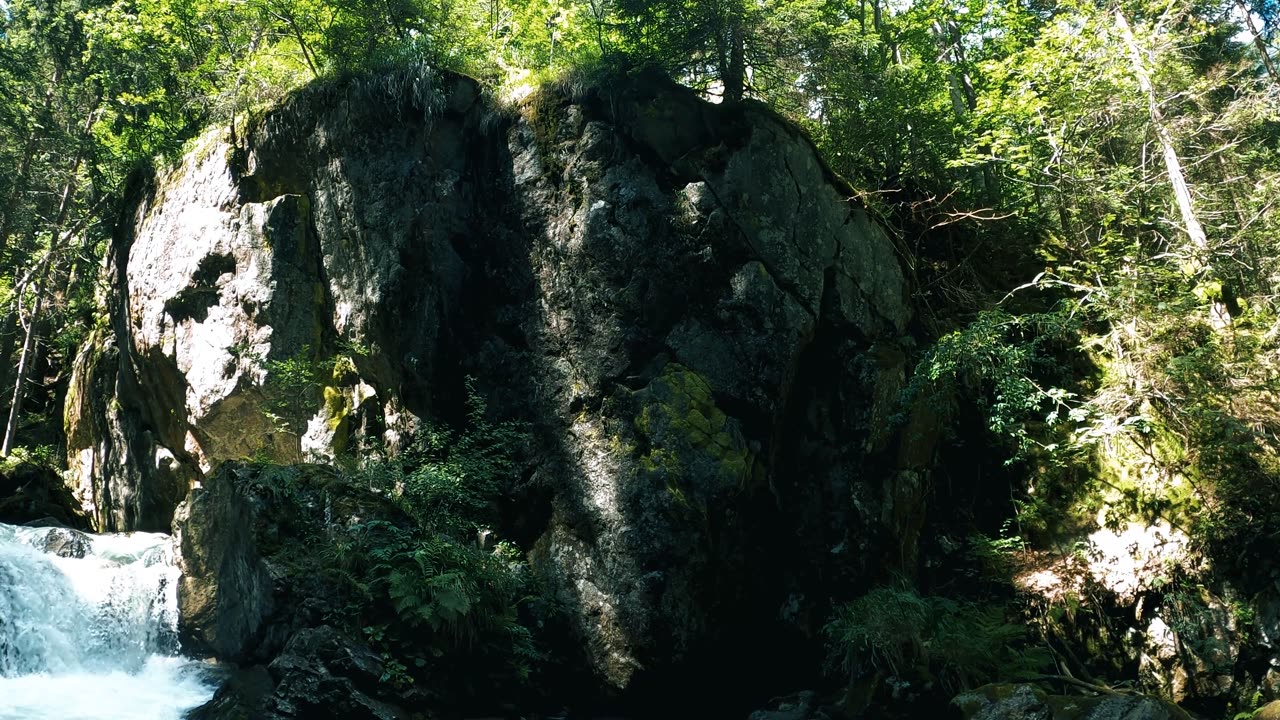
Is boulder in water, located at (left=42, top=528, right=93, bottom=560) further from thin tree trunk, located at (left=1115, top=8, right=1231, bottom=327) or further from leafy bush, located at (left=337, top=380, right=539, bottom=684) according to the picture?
thin tree trunk, located at (left=1115, top=8, right=1231, bottom=327)

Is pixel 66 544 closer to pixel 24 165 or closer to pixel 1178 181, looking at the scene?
pixel 24 165

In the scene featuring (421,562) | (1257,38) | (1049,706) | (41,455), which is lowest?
(1049,706)

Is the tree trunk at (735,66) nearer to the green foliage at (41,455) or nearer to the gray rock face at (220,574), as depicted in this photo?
the gray rock face at (220,574)

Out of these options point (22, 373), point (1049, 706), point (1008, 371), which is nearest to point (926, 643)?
point (1049, 706)

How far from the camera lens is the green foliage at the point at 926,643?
8.58m

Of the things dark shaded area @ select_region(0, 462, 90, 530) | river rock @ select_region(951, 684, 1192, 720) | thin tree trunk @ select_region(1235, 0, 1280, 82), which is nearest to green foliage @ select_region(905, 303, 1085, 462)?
river rock @ select_region(951, 684, 1192, 720)

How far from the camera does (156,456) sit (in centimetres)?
1353

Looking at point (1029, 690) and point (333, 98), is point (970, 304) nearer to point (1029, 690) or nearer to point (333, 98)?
point (1029, 690)

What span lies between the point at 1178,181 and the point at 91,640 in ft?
45.9

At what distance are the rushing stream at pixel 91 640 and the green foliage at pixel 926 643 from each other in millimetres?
6584

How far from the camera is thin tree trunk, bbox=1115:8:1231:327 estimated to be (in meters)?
10.1

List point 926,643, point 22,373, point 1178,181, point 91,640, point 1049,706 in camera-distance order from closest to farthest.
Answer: point 1049,706 → point 926,643 → point 91,640 → point 1178,181 → point 22,373

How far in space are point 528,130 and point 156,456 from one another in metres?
8.39

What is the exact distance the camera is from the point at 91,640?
896 cm
